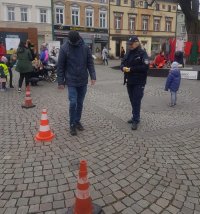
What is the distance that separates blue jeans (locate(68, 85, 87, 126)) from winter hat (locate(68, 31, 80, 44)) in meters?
0.91

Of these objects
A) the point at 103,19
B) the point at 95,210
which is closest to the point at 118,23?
the point at 103,19

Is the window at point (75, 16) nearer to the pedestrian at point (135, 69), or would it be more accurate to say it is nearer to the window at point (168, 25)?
the window at point (168, 25)

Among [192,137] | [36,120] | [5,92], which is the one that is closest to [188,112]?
[192,137]

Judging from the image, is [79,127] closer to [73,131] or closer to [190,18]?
[73,131]

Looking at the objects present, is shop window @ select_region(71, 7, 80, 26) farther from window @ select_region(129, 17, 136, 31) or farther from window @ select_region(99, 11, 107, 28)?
window @ select_region(129, 17, 136, 31)

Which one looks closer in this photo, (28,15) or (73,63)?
(73,63)

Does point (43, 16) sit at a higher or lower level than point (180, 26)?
lower

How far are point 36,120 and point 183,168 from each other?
3.78 meters

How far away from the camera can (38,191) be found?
11.4 ft

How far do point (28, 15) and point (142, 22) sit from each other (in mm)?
20830

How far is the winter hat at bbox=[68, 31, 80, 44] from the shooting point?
5.22 meters

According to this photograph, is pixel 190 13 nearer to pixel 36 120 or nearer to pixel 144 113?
pixel 144 113

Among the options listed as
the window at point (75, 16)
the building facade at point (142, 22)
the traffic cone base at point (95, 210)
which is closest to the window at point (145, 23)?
the building facade at point (142, 22)

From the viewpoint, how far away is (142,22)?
4806cm
